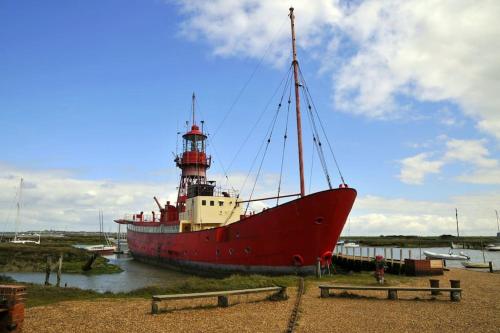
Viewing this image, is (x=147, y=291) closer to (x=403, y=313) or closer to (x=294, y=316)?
(x=294, y=316)

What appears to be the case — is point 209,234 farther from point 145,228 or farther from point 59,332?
point 145,228

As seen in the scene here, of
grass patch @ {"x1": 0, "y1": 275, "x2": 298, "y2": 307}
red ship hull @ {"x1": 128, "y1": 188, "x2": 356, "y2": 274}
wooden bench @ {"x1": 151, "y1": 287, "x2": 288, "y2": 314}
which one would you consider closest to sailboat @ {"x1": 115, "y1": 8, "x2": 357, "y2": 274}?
red ship hull @ {"x1": 128, "y1": 188, "x2": 356, "y2": 274}

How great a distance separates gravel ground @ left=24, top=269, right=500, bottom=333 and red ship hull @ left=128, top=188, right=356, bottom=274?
6561mm

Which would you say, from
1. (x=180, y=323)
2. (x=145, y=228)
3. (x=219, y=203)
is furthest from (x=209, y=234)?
(x=145, y=228)

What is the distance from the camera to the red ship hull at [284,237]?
20125 millimetres

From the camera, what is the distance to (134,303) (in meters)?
13.0

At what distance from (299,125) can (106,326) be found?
1566cm

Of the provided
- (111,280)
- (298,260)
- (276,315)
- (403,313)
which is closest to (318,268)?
(298,260)

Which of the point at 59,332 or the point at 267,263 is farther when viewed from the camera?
the point at 267,263

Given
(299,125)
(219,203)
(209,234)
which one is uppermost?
(299,125)

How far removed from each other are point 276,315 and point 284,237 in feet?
33.8

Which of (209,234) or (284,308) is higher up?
(209,234)

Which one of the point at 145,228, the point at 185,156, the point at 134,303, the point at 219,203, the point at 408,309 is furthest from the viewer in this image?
the point at 145,228

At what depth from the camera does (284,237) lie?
69.7 ft
